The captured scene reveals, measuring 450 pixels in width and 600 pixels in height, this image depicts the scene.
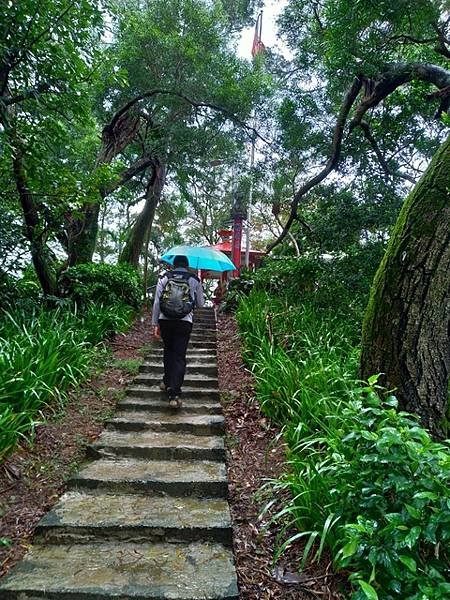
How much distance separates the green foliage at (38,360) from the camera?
3.07m

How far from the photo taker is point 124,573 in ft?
6.55

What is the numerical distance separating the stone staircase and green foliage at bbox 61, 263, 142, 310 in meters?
3.02

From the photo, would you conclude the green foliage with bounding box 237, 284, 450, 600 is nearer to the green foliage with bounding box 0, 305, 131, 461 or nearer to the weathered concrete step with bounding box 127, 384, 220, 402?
the weathered concrete step with bounding box 127, 384, 220, 402

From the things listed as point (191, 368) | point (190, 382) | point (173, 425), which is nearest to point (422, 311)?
point (173, 425)

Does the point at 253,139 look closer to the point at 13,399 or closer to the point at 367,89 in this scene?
the point at 367,89

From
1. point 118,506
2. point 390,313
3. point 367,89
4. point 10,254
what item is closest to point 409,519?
point 390,313

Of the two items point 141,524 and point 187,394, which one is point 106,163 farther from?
point 141,524

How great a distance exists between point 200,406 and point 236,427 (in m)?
0.50

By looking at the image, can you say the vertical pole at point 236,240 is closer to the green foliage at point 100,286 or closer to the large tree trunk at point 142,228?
the large tree trunk at point 142,228

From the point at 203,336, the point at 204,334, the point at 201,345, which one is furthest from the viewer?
the point at 204,334

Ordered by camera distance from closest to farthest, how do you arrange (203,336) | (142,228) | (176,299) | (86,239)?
(176,299) < (203,336) < (86,239) < (142,228)

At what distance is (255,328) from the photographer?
5605 mm

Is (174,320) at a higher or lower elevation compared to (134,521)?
higher

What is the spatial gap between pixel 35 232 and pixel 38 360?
2275mm
